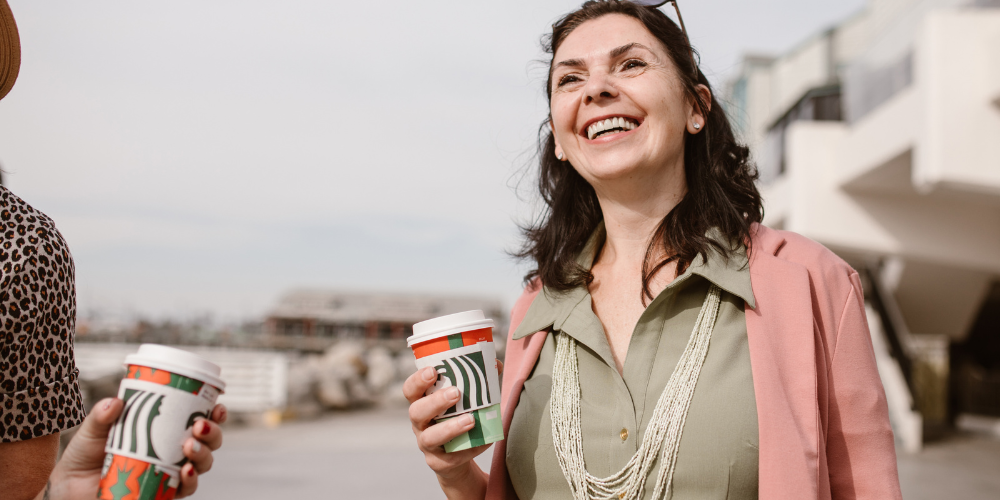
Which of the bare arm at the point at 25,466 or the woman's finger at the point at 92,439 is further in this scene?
the woman's finger at the point at 92,439

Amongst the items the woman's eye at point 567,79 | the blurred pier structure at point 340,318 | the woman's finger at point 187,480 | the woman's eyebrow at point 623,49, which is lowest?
the blurred pier structure at point 340,318

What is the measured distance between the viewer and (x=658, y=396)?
1.52 metres

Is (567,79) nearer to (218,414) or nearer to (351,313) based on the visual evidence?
(218,414)

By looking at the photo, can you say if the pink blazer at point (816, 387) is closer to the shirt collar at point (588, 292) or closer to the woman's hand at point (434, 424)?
A: the shirt collar at point (588, 292)

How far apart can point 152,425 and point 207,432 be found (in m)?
0.12

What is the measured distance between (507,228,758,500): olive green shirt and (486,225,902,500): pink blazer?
0.04m

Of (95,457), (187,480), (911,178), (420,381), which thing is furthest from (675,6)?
(911,178)

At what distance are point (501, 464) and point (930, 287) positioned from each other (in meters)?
14.1

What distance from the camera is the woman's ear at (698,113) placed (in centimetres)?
183

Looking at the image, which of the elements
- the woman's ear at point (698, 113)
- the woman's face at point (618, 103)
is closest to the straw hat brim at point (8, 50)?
the woman's face at point (618, 103)

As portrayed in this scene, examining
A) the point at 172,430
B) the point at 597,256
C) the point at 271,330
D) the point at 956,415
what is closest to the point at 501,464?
the point at 597,256

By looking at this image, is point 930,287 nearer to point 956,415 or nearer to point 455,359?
point 956,415

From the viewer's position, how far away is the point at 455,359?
152 centimetres

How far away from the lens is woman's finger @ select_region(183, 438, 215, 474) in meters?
1.59
